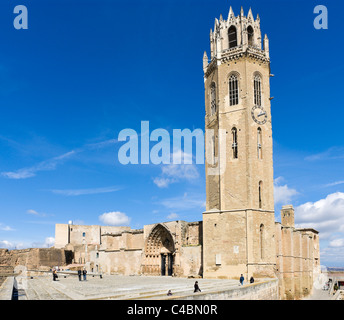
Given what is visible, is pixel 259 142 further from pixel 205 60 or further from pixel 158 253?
pixel 158 253

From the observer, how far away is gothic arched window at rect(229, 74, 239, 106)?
31.0 meters

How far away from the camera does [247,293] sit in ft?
67.3

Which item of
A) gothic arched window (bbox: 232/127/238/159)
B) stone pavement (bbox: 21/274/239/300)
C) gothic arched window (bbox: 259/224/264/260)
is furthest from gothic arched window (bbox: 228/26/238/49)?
stone pavement (bbox: 21/274/239/300)

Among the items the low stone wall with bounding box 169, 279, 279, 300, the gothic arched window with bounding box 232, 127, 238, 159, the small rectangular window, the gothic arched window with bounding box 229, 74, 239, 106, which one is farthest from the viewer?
the gothic arched window with bounding box 229, 74, 239, 106

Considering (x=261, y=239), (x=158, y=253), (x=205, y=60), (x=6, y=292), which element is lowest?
(x=158, y=253)

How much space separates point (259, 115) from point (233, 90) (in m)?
3.01

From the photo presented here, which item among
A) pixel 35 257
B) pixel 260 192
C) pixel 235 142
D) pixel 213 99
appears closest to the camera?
pixel 260 192

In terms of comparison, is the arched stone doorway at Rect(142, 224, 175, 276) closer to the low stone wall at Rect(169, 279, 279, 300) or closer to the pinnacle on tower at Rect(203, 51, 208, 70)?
the low stone wall at Rect(169, 279, 279, 300)

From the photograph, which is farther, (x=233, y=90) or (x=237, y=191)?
(x=233, y=90)

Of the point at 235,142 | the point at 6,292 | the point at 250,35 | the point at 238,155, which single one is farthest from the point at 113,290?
the point at 250,35

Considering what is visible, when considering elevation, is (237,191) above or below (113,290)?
above

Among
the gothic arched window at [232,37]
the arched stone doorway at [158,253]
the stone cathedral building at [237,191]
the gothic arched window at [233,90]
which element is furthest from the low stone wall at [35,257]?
the gothic arched window at [232,37]

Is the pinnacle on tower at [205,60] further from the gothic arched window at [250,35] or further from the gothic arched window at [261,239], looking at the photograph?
the gothic arched window at [261,239]
